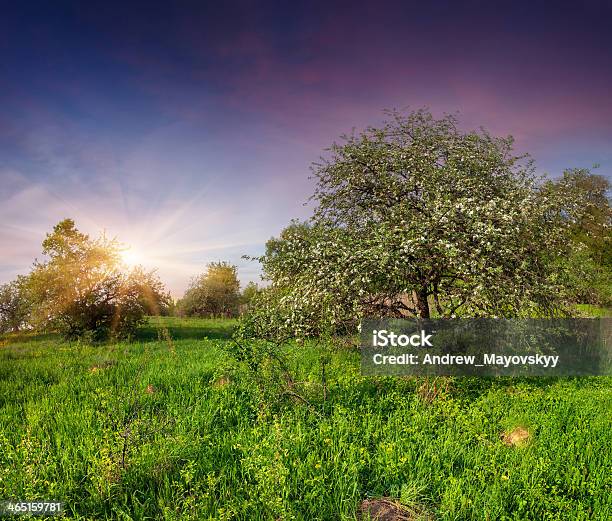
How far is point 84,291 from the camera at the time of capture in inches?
972

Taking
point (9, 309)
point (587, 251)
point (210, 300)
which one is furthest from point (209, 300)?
point (587, 251)

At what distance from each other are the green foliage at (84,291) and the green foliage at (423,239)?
15.7 meters

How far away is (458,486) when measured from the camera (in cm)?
600

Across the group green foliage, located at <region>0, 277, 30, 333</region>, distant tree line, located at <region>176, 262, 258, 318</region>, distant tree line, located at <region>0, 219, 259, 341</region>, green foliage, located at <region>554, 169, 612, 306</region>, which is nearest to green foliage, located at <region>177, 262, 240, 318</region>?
distant tree line, located at <region>176, 262, 258, 318</region>

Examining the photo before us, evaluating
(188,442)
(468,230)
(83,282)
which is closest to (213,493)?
(188,442)

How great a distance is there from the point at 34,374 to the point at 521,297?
1488cm

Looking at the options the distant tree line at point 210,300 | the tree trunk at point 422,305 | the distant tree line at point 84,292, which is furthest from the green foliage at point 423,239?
the distant tree line at point 210,300

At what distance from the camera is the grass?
5688 mm

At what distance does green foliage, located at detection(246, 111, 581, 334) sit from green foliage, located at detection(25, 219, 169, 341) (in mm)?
15654

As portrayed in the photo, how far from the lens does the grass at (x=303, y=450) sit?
18.7ft

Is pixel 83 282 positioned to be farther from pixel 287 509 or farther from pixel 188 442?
pixel 287 509

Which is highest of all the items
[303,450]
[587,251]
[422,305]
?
[587,251]

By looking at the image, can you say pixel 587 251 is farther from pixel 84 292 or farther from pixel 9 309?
pixel 9 309

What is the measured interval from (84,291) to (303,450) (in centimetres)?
2227
